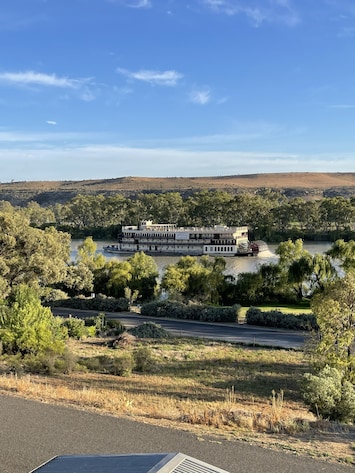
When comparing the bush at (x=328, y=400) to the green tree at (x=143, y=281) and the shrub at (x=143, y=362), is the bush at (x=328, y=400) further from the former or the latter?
the green tree at (x=143, y=281)

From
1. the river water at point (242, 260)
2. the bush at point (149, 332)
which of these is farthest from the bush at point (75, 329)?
the river water at point (242, 260)

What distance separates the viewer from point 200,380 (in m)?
15.5

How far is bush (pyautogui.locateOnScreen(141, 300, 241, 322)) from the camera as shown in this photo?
3056cm

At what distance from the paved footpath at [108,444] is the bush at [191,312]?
2259 cm

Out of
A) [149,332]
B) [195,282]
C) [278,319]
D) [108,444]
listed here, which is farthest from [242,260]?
[108,444]

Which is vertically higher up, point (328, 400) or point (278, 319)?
point (328, 400)

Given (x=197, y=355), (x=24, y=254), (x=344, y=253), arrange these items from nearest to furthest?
(x=197, y=355), (x=24, y=254), (x=344, y=253)

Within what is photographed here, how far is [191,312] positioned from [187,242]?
4213 cm

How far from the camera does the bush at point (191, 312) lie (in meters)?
30.6

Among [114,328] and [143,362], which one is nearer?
[143,362]

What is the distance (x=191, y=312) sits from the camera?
31859 millimetres

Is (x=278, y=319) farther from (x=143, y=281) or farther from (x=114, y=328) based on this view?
(x=143, y=281)

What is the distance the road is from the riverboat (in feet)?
132

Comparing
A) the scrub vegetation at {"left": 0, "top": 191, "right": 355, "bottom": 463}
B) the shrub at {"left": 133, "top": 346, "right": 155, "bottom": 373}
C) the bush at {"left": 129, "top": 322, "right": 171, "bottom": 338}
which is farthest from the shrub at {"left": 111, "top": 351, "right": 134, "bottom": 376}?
the bush at {"left": 129, "top": 322, "right": 171, "bottom": 338}
